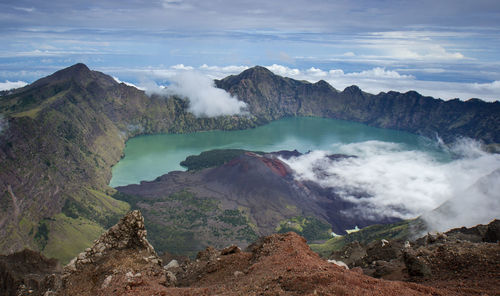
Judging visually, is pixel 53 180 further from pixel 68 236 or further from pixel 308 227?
pixel 308 227

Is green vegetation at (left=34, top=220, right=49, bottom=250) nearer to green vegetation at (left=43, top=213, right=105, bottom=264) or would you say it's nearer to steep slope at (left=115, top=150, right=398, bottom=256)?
green vegetation at (left=43, top=213, right=105, bottom=264)

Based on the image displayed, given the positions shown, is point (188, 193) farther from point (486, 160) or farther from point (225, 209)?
point (486, 160)

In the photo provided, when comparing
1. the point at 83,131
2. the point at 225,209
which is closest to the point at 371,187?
the point at 225,209

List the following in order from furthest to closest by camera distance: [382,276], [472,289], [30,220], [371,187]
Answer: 1. [371,187]
2. [30,220]
3. [382,276]
4. [472,289]

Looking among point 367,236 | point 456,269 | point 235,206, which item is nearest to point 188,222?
point 235,206


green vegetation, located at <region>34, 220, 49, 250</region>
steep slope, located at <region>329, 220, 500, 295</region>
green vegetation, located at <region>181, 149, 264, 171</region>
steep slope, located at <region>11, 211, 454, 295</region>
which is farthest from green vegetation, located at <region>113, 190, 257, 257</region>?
steep slope, located at <region>329, 220, 500, 295</region>

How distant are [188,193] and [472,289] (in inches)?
4124

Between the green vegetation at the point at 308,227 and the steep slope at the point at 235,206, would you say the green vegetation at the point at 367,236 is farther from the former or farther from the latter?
the steep slope at the point at 235,206

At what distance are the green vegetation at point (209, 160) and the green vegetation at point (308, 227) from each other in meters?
59.9

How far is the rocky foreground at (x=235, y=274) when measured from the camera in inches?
625

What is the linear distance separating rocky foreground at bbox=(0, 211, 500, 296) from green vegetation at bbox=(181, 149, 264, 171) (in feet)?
404

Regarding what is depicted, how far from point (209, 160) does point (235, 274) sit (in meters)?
140

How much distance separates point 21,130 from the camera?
110375mm

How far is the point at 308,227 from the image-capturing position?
93.6 meters
